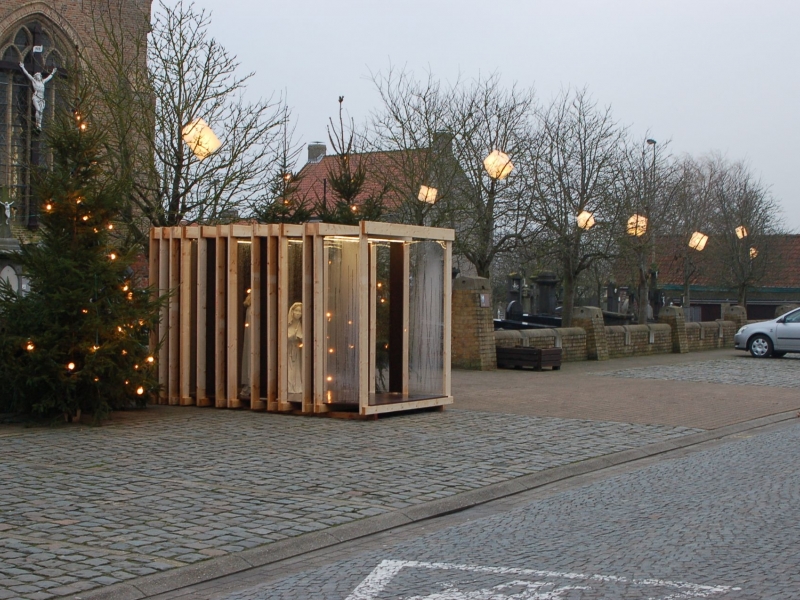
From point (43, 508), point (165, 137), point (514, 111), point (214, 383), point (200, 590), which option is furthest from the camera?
point (514, 111)

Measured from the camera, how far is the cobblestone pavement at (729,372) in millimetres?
20761

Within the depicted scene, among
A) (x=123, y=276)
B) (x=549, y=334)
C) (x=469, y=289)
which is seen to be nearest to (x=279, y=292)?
(x=123, y=276)

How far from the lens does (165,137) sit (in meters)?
16.8

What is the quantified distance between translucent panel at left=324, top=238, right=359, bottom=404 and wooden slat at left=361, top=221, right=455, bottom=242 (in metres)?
0.63

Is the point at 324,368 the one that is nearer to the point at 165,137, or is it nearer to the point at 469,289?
the point at 165,137

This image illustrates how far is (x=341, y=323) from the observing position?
13406 mm

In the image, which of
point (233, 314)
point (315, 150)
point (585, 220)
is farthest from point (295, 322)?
point (315, 150)

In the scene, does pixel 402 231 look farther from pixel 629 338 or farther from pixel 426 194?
pixel 629 338

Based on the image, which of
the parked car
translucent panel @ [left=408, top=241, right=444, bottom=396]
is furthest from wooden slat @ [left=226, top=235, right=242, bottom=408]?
the parked car

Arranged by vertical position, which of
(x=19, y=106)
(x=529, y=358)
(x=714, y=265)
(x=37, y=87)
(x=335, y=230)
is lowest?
(x=529, y=358)

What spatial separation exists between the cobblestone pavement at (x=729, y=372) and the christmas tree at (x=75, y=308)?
12067 millimetres

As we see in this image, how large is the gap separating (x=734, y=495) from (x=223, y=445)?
17.5 ft

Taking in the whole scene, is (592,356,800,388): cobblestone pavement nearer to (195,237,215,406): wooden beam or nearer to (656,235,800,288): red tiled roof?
(195,237,215,406): wooden beam

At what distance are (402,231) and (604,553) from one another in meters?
7.56
